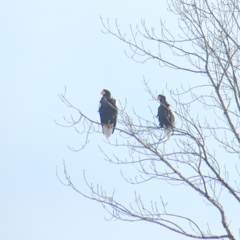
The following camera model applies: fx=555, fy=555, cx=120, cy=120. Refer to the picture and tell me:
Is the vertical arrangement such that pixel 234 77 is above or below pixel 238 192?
above

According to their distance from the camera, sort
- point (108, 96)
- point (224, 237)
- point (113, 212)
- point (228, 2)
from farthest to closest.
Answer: point (108, 96) < point (228, 2) < point (113, 212) < point (224, 237)

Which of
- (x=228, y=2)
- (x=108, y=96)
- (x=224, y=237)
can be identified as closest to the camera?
(x=224, y=237)

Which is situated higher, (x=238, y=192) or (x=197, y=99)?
(x=197, y=99)

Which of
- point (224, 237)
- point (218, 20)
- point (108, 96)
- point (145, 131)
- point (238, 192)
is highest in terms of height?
point (108, 96)

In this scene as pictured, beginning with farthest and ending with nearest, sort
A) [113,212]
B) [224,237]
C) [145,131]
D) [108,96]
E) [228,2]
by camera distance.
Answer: [108,96]
[228,2]
[145,131]
[113,212]
[224,237]

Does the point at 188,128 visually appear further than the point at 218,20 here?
No

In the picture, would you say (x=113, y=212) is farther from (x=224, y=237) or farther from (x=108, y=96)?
(x=108, y=96)

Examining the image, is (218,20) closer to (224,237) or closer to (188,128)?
(188,128)

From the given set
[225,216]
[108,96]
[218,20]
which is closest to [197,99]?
[218,20]

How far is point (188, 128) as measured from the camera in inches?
217

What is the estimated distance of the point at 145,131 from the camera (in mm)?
5715

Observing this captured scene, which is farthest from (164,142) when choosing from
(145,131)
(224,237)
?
(224,237)

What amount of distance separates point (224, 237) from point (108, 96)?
4511 mm

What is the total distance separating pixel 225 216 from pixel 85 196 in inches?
54.3
